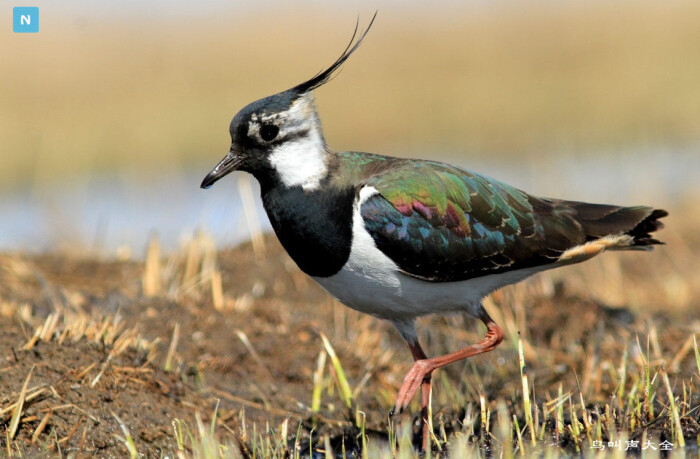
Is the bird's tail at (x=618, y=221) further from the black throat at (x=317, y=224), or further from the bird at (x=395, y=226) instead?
the black throat at (x=317, y=224)

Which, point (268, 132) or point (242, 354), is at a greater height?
point (268, 132)

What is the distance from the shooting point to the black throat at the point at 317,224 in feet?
15.9

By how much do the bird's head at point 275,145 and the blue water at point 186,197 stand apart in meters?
3.02

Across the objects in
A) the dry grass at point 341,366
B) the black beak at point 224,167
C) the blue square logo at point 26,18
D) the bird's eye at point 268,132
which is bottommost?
the dry grass at point 341,366

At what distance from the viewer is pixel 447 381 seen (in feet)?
19.6

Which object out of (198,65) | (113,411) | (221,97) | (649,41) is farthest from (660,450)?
(649,41)

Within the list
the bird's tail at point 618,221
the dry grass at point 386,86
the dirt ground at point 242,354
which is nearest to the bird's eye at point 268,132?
the dirt ground at point 242,354

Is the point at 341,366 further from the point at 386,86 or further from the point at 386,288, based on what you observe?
the point at 386,86

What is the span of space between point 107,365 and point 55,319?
413 mm

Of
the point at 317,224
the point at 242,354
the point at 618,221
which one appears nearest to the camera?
the point at 317,224

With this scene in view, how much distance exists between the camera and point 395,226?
16.3 feet

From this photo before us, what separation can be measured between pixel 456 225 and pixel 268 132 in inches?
45.8

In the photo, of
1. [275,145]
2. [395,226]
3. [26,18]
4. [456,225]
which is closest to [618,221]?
[456,225]

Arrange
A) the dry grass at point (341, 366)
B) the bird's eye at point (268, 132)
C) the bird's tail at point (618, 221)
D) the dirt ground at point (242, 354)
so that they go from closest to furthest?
the dry grass at point (341, 366)
the dirt ground at point (242, 354)
the bird's eye at point (268, 132)
the bird's tail at point (618, 221)
